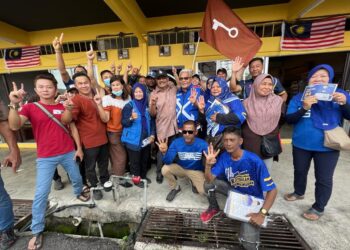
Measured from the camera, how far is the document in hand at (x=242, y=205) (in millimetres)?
1938

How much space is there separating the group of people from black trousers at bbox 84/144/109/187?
2 centimetres

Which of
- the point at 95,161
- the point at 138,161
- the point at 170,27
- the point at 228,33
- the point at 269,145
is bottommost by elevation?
the point at 138,161

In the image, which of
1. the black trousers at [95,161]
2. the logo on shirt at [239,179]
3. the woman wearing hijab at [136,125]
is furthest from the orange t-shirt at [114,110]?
the logo on shirt at [239,179]

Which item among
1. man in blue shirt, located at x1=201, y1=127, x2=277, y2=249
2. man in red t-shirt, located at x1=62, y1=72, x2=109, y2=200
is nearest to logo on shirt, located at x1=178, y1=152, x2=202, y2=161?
man in blue shirt, located at x1=201, y1=127, x2=277, y2=249

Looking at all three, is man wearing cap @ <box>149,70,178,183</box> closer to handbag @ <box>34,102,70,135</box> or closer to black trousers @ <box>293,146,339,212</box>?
handbag @ <box>34,102,70,135</box>

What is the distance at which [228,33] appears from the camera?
149 inches

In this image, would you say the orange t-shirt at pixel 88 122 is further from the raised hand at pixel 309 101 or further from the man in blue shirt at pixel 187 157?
the raised hand at pixel 309 101

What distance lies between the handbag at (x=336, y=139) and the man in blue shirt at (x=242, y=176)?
0.84 metres

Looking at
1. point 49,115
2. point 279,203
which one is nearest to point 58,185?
point 49,115

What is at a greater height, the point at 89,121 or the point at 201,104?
the point at 201,104

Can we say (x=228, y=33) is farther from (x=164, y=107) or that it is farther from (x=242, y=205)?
(x=242, y=205)

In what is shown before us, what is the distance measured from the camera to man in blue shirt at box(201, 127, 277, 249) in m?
1.89

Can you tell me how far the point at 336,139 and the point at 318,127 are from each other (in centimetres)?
21

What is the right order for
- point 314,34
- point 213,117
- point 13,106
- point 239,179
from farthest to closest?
point 314,34 < point 213,117 < point 239,179 < point 13,106
